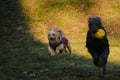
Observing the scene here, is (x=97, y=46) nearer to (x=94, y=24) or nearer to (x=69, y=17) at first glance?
(x=94, y=24)

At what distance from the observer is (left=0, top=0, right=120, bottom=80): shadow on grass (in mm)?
11859

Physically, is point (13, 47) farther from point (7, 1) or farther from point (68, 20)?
point (7, 1)

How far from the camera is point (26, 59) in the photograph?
17.6 metres

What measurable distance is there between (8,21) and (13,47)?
23.9 feet

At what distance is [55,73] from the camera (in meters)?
12.0

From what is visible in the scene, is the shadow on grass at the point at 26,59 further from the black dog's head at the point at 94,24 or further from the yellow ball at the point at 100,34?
the black dog's head at the point at 94,24

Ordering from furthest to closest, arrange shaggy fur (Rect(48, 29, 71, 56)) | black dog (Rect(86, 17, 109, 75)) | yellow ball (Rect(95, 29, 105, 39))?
shaggy fur (Rect(48, 29, 71, 56)) → black dog (Rect(86, 17, 109, 75)) → yellow ball (Rect(95, 29, 105, 39))

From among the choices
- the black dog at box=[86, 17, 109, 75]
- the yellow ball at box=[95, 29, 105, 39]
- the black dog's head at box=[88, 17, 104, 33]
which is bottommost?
the black dog at box=[86, 17, 109, 75]

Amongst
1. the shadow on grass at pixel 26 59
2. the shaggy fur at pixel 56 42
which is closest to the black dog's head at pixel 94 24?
the shadow on grass at pixel 26 59

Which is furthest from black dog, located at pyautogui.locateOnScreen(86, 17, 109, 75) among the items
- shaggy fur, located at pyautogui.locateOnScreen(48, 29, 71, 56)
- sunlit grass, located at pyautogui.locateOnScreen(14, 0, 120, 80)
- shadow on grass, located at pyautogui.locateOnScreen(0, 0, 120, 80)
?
sunlit grass, located at pyautogui.locateOnScreen(14, 0, 120, 80)

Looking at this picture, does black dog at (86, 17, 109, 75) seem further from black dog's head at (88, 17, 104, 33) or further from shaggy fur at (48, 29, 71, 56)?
shaggy fur at (48, 29, 71, 56)

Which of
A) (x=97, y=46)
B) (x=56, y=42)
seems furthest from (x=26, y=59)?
(x=97, y=46)

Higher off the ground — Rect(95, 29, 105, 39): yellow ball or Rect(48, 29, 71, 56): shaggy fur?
Rect(95, 29, 105, 39): yellow ball

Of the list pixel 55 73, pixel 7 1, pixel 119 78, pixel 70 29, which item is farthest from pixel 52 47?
pixel 7 1
